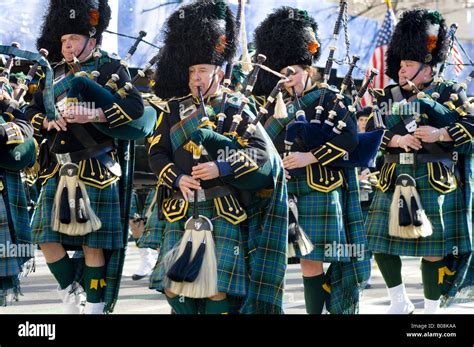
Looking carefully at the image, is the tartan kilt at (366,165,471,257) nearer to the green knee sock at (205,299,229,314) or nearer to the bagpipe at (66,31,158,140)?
the bagpipe at (66,31,158,140)

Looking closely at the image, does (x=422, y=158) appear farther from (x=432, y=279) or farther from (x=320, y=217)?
(x=320, y=217)

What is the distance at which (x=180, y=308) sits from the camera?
19.1 ft

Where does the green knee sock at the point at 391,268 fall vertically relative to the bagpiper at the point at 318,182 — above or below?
below

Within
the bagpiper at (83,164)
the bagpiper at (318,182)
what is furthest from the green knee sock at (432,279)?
the bagpiper at (83,164)

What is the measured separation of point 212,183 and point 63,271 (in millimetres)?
1622

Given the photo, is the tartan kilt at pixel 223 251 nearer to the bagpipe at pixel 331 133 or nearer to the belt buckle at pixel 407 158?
the bagpipe at pixel 331 133

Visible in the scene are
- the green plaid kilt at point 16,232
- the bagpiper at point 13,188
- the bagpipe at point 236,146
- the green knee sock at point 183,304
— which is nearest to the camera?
the bagpipe at point 236,146

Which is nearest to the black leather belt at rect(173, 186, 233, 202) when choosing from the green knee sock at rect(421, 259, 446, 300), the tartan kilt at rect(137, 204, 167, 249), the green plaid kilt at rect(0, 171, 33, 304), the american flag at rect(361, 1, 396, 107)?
the tartan kilt at rect(137, 204, 167, 249)

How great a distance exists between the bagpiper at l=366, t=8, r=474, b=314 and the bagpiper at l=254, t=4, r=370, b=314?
0.60 metres

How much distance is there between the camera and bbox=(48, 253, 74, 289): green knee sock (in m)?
7.09

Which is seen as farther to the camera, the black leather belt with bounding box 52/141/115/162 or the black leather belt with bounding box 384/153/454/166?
the black leather belt with bounding box 384/153/454/166

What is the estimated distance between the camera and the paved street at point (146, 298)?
8.30 metres

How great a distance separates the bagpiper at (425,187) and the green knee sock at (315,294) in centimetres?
81

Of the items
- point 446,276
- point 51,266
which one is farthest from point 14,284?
point 446,276
